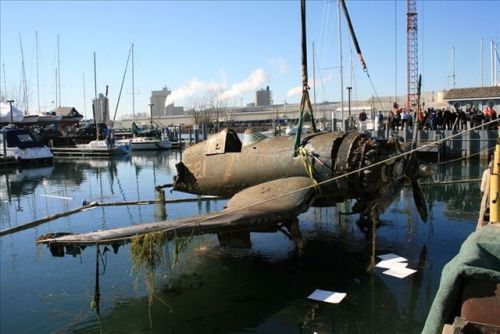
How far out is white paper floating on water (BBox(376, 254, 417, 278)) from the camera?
345 inches

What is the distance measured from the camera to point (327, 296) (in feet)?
25.7

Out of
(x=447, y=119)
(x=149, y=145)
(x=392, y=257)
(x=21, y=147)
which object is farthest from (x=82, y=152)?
(x=392, y=257)

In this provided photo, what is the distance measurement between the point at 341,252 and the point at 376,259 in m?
0.90

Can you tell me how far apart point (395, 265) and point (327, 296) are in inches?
81.2

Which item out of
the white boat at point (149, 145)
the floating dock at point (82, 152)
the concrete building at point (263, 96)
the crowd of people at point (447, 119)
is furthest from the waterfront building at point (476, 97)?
the concrete building at point (263, 96)

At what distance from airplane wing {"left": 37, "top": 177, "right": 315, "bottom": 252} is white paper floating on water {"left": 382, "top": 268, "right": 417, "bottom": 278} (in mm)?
1972

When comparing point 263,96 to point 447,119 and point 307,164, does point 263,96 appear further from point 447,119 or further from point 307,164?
point 307,164

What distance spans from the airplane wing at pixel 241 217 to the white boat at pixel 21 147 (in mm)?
33248

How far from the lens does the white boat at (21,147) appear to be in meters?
38.1

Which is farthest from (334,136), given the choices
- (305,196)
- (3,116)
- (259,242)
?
(3,116)

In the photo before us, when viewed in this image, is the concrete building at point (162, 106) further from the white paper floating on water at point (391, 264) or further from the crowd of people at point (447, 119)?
the white paper floating on water at point (391, 264)

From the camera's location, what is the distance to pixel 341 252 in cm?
1041

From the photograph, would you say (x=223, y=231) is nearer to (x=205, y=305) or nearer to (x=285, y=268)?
(x=205, y=305)

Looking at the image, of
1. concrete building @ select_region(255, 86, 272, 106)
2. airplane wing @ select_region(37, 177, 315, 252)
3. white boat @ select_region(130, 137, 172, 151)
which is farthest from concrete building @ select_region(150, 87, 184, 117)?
airplane wing @ select_region(37, 177, 315, 252)
